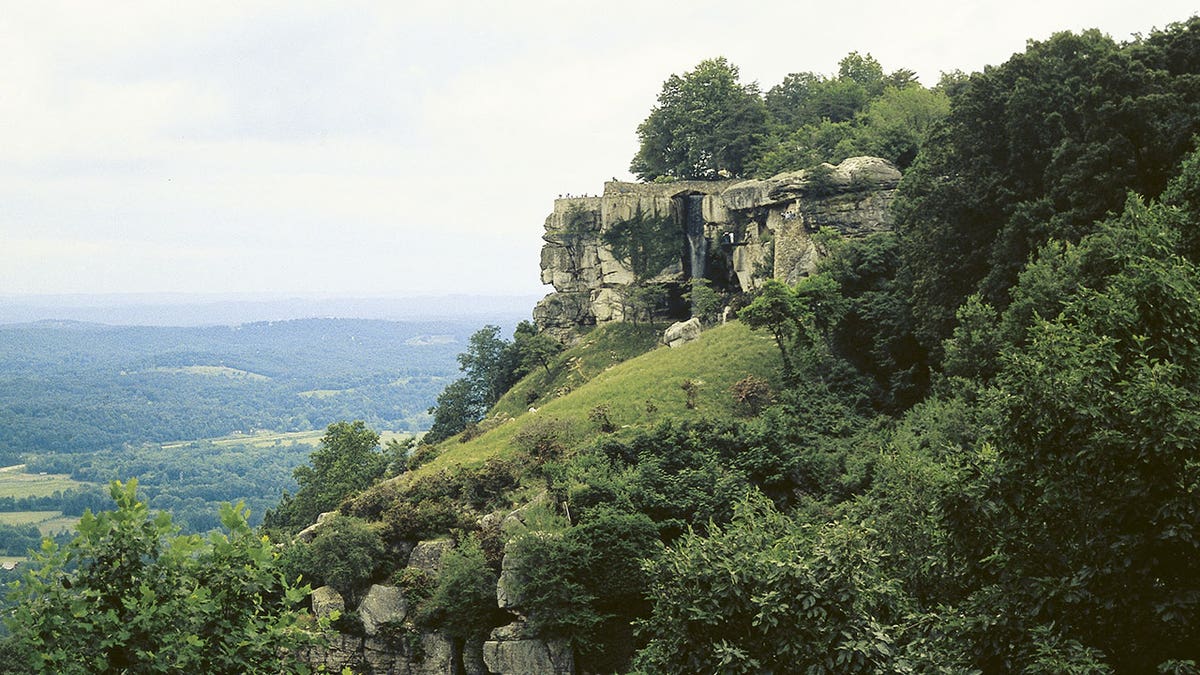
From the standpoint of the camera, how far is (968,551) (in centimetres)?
1588

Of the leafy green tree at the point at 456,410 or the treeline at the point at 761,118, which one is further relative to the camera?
the leafy green tree at the point at 456,410

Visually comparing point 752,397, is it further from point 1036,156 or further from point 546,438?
point 1036,156

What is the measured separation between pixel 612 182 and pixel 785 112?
548 inches

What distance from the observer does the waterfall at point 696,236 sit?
185 ft

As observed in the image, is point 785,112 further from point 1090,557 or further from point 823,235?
point 1090,557

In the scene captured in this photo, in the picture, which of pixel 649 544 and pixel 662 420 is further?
pixel 662 420

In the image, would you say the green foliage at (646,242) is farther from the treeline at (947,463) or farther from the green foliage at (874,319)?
the green foliage at (874,319)

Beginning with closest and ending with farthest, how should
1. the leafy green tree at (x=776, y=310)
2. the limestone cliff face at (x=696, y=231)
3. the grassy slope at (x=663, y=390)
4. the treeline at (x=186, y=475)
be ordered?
the leafy green tree at (x=776, y=310) < the grassy slope at (x=663, y=390) < the limestone cliff face at (x=696, y=231) < the treeline at (x=186, y=475)

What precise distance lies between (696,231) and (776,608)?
4317 cm

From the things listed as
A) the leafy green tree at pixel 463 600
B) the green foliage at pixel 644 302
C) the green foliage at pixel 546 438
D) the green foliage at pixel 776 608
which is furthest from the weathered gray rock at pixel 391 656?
the green foliage at pixel 644 302

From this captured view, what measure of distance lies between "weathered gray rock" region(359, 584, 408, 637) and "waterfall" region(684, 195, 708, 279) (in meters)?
28.7

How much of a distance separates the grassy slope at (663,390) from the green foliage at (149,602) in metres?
25.7

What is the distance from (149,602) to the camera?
1012 cm

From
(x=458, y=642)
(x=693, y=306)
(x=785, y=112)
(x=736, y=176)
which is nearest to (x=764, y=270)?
(x=693, y=306)
